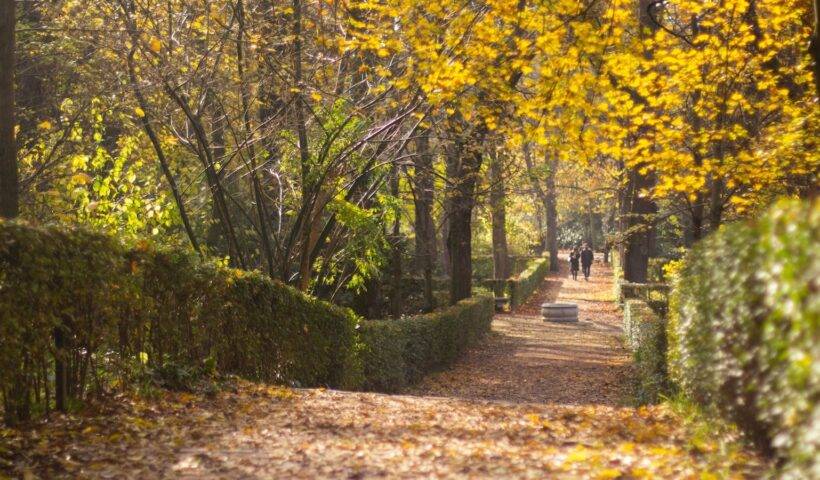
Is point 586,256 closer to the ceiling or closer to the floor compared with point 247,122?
closer to the floor

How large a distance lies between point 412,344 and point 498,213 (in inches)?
590

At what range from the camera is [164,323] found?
860 cm

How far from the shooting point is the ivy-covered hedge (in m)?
6.23

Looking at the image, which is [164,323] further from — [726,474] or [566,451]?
[726,474]

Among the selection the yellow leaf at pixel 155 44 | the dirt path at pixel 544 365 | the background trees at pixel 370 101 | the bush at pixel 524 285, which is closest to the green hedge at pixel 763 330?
the background trees at pixel 370 101

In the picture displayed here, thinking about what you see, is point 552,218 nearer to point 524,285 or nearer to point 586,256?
point 586,256

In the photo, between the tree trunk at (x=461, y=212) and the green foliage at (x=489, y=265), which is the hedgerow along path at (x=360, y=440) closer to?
the tree trunk at (x=461, y=212)

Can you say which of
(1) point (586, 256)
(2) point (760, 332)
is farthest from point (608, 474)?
(1) point (586, 256)

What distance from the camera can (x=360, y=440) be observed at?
6777 mm

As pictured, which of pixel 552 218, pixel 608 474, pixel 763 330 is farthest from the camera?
pixel 552 218

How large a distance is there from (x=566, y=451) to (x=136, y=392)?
160 inches

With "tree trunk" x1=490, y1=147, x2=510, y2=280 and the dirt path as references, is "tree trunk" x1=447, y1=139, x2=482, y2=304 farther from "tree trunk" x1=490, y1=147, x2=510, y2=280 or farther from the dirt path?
the dirt path

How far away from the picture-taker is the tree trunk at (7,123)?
10766mm

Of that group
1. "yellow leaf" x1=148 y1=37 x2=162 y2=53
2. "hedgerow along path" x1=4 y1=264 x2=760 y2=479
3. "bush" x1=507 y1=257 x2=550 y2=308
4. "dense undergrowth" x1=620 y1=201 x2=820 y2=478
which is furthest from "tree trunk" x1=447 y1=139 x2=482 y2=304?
"dense undergrowth" x1=620 y1=201 x2=820 y2=478
